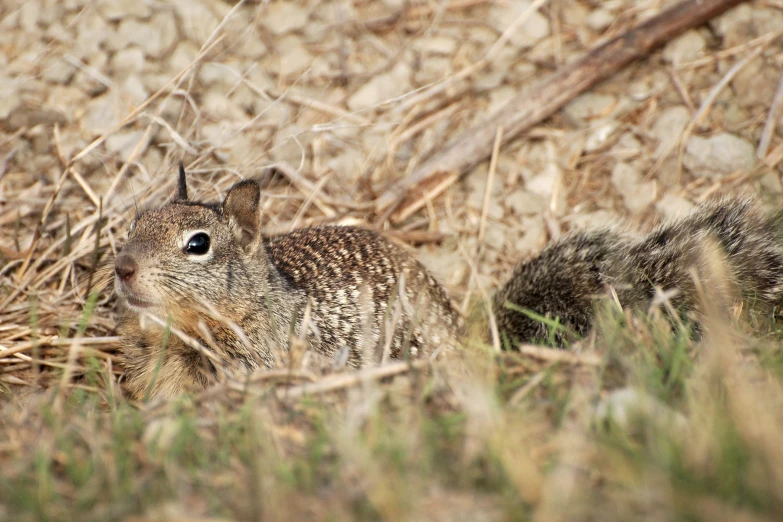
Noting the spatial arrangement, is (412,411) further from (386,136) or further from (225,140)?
(386,136)

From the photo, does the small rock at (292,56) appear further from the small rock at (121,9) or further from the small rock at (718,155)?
the small rock at (718,155)

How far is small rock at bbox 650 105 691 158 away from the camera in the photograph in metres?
4.74

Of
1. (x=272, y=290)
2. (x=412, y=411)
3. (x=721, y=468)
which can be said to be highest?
(x=721, y=468)

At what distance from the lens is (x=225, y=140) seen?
430 centimetres

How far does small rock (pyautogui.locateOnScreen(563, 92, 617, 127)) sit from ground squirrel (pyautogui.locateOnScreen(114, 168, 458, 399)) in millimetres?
1737

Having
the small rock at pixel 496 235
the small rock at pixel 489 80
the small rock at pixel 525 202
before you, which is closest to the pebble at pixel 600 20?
the small rock at pixel 489 80

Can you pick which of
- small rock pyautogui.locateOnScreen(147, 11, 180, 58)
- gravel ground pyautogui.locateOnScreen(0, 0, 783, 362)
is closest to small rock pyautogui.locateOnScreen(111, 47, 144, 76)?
gravel ground pyautogui.locateOnScreen(0, 0, 783, 362)

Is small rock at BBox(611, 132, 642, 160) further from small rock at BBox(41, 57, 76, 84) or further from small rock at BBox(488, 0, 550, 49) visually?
small rock at BBox(41, 57, 76, 84)

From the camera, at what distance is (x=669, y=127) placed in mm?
4797

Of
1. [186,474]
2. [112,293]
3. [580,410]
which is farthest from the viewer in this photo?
[112,293]

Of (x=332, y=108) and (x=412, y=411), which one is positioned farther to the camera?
(x=332, y=108)

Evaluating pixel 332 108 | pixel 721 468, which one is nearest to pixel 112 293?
pixel 332 108

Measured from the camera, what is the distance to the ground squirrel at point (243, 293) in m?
3.11

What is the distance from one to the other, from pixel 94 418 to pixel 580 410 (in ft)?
4.27
